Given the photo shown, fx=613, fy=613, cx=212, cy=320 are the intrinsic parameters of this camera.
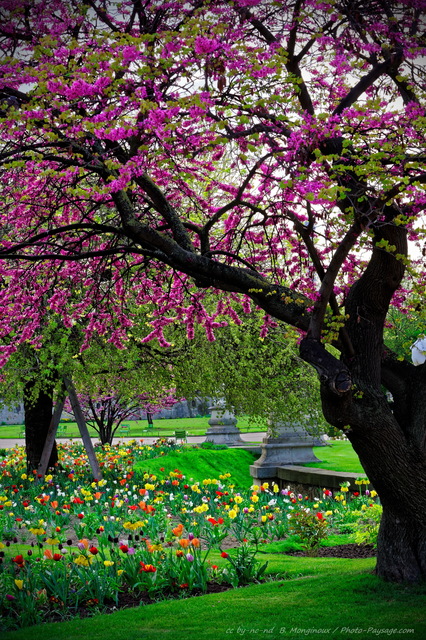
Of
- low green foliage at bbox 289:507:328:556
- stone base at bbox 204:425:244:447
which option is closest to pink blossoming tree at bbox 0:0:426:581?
low green foliage at bbox 289:507:328:556

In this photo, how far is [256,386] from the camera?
12.0m

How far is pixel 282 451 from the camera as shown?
578 inches

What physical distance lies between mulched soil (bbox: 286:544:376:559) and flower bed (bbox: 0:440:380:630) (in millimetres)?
153

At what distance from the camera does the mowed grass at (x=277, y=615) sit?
179 inches

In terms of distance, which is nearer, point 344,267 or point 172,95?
point 172,95

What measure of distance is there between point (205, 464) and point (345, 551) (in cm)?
848

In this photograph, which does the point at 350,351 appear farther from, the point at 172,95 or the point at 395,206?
the point at 172,95

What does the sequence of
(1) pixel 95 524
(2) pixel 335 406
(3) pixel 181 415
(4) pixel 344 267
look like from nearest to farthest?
(2) pixel 335 406 → (4) pixel 344 267 → (1) pixel 95 524 → (3) pixel 181 415

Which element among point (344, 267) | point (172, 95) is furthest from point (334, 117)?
point (344, 267)

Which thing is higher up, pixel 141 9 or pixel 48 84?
pixel 141 9

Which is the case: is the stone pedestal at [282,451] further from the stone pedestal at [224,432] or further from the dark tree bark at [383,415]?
the dark tree bark at [383,415]

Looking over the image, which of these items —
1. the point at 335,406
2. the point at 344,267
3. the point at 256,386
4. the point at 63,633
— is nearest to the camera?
the point at 63,633

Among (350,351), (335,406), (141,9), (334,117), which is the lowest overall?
(335,406)

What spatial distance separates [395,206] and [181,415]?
Answer: 50.2 metres
